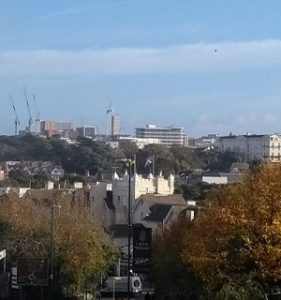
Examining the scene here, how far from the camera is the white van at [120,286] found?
155ft

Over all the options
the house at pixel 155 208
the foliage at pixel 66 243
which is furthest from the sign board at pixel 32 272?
the house at pixel 155 208

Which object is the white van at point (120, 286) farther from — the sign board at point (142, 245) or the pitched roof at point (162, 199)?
the pitched roof at point (162, 199)

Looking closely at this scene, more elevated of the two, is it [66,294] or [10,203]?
[10,203]

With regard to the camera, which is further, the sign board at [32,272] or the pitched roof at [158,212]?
the pitched roof at [158,212]

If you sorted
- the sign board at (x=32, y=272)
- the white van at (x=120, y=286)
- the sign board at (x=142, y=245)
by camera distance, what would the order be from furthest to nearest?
the white van at (x=120, y=286) < the sign board at (x=32, y=272) < the sign board at (x=142, y=245)

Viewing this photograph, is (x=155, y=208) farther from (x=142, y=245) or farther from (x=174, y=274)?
(x=142, y=245)

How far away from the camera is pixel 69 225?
4719cm

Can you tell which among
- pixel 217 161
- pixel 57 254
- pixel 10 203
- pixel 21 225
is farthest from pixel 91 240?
pixel 217 161

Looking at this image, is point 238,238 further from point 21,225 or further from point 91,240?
point 21,225

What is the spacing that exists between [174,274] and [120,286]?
12.1 metres

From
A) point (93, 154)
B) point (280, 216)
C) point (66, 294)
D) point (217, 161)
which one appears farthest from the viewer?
point (217, 161)

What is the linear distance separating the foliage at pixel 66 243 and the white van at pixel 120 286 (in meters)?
1.02

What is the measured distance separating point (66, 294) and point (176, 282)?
847 centimetres

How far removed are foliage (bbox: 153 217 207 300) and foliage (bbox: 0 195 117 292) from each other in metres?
A: 4.33
